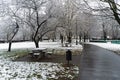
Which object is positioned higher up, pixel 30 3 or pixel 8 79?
pixel 30 3

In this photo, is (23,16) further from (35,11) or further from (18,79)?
(18,79)

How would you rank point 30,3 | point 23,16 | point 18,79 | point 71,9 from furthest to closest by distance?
1. point 71,9
2. point 23,16
3. point 30,3
4. point 18,79

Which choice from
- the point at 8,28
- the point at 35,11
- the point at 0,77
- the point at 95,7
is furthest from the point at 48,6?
the point at 0,77

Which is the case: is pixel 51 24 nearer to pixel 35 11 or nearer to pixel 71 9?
pixel 35 11

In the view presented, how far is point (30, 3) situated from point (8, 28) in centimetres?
605

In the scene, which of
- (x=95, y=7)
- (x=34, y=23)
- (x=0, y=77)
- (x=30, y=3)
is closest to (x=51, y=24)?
(x=34, y=23)

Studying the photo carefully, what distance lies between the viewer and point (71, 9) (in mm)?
48500

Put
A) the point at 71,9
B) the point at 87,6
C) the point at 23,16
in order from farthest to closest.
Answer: the point at 71,9
the point at 23,16
the point at 87,6

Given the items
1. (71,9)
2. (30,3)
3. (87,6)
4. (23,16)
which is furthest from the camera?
(71,9)

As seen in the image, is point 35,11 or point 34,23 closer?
point 35,11

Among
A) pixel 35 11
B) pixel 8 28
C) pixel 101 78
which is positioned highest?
pixel 35 11

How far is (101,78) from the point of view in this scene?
9.84m

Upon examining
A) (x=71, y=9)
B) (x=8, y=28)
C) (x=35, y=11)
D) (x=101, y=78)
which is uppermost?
(x=71, y=9)

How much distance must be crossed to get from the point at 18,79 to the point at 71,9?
4036 cm
